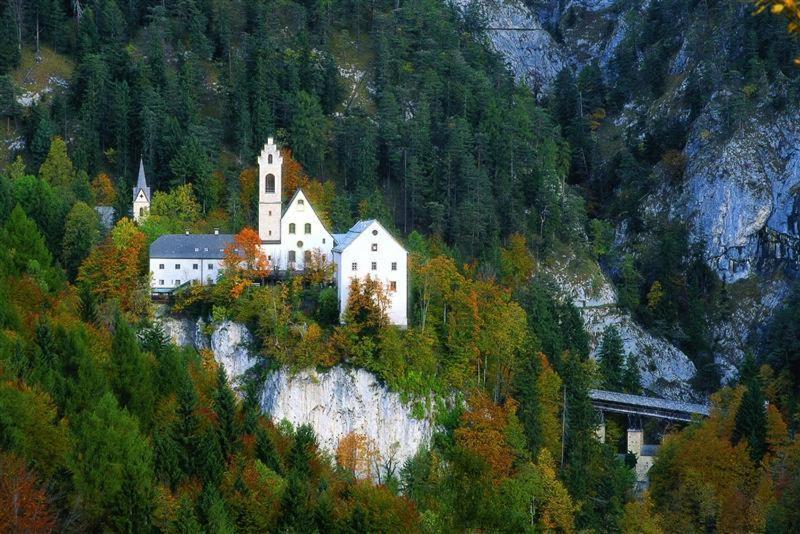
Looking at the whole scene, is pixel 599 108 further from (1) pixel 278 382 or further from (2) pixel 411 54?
(1) pixel 278 382

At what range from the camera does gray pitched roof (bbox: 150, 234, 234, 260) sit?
70562 millimetres

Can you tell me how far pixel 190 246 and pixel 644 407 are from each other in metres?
33.3

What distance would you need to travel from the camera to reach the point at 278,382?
65.7 metres

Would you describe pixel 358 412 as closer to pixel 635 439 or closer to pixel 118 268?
pixel 118 268

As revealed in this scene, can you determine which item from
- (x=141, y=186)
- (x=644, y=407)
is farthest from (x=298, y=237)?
(x=644, y=407)

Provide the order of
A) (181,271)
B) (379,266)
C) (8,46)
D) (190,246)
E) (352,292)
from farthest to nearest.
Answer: (8,46)
(190,246)
(181,271)
(379,266)
(352,292)

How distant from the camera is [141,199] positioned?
265 ft

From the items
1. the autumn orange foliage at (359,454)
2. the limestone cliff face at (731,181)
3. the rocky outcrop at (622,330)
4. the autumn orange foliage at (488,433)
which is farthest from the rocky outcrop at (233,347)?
the limestone cliff face at (731,181)

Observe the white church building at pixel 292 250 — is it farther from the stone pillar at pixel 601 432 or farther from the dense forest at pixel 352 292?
the stone pillar at pixel 601 432

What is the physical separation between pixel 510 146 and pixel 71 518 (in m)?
67.1

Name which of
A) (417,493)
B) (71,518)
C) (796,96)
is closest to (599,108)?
(796,96)

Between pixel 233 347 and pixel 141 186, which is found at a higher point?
pixel 141 186

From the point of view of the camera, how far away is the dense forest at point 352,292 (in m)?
50.8

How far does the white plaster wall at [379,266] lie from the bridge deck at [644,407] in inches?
766
